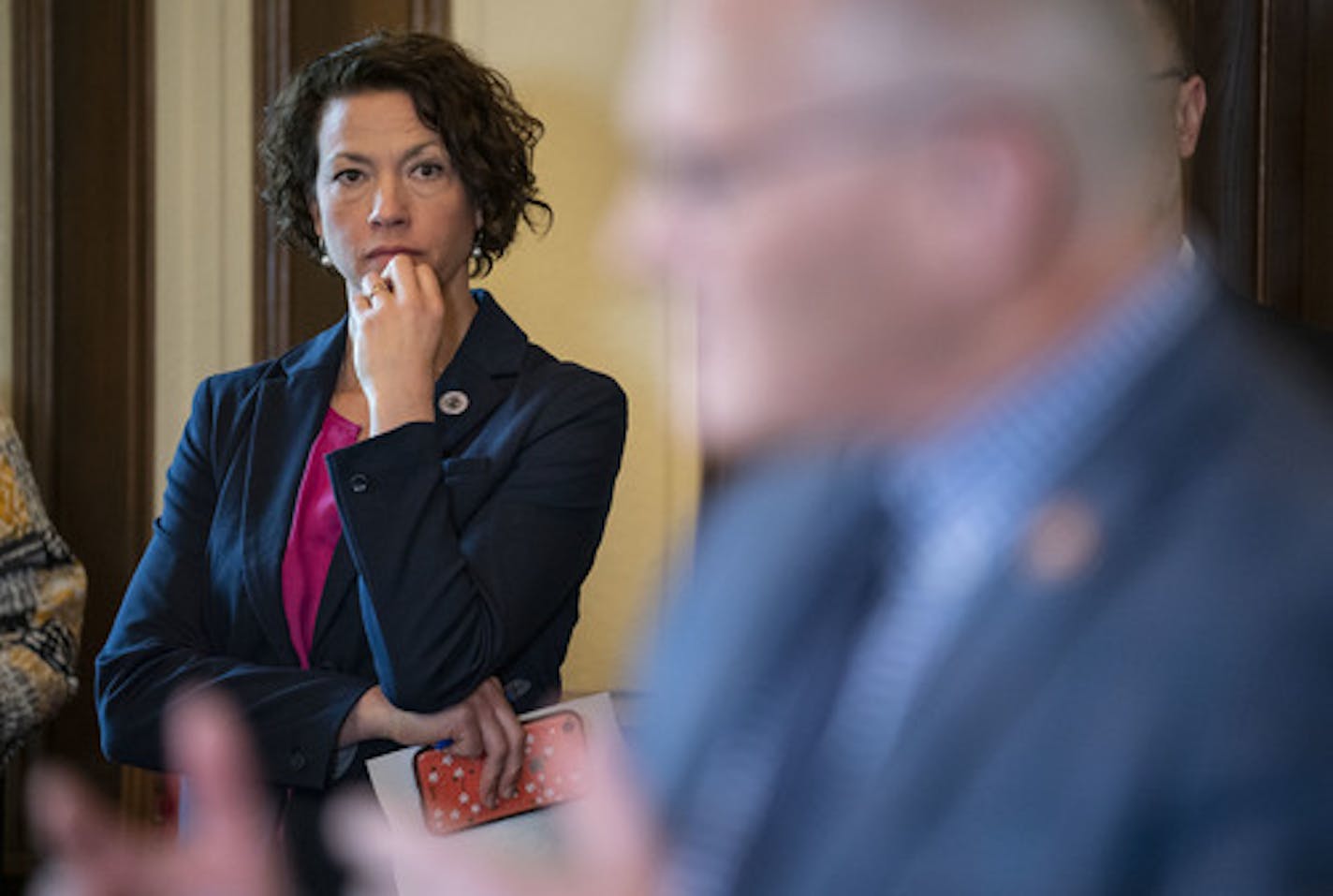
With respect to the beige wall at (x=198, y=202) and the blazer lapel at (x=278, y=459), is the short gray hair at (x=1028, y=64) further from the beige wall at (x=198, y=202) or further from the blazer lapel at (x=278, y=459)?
the beige wall at (x=198, y=202)

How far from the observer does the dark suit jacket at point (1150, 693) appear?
0.66 metres

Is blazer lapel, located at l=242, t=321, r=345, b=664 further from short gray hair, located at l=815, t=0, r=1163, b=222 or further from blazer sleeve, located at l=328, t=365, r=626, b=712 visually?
short gray hair, located at l=815, t=0, r=1163, b=222

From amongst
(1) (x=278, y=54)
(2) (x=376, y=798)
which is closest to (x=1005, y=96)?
(2) (x=376, y=798)

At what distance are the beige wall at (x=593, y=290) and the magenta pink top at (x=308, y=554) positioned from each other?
1.66 meters

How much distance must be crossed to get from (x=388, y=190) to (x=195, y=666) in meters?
0.67

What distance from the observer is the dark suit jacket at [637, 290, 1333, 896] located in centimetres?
66

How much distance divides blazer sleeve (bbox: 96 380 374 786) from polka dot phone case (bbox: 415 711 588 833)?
0.45 ft

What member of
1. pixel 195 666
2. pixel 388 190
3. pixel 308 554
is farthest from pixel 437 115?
pixel 195 666

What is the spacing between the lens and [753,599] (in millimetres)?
989

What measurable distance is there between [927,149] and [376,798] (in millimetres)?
1382

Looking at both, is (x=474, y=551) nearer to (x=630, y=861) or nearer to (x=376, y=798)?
(x=376, y=798)

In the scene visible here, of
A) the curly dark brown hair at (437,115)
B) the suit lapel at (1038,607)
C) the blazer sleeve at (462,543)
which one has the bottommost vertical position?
the blazer sleeve at (462,543)

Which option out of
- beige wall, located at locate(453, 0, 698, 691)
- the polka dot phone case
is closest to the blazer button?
the polka dot phone case

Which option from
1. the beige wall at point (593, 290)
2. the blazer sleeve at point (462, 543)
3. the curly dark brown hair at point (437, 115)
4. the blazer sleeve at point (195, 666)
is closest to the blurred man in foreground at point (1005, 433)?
the blazer sleeve at point (462, 543)
